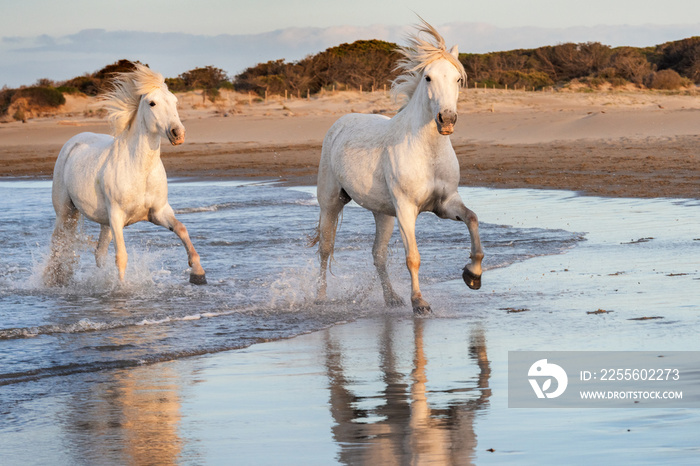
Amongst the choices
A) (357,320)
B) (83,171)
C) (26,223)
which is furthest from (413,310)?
(26,223)

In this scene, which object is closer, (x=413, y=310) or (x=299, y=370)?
(x=299, y=370)

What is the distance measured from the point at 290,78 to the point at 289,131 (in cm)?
1352

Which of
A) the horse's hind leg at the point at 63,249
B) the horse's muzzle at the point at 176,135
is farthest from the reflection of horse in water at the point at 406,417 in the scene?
the horse's hind leg at the point at 63,249

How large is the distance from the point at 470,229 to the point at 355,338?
4.17 ft

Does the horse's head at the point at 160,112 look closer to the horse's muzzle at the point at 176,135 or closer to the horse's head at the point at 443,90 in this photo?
the horse's muzzle at the point at 176,135

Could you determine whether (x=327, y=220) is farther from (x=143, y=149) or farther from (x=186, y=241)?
(x=143, y=149)

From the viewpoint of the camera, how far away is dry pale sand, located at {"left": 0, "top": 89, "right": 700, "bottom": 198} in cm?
1822

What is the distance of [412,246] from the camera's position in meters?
7.06

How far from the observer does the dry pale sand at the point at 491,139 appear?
717 inches

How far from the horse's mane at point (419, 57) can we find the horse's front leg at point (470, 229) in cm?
91

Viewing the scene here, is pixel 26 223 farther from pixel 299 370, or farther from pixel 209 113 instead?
pixel 209 113

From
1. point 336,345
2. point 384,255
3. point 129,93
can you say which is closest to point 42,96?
point 129,93

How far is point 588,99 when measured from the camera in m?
37.6

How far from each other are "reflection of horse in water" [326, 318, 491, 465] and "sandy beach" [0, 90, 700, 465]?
0.01 meters
